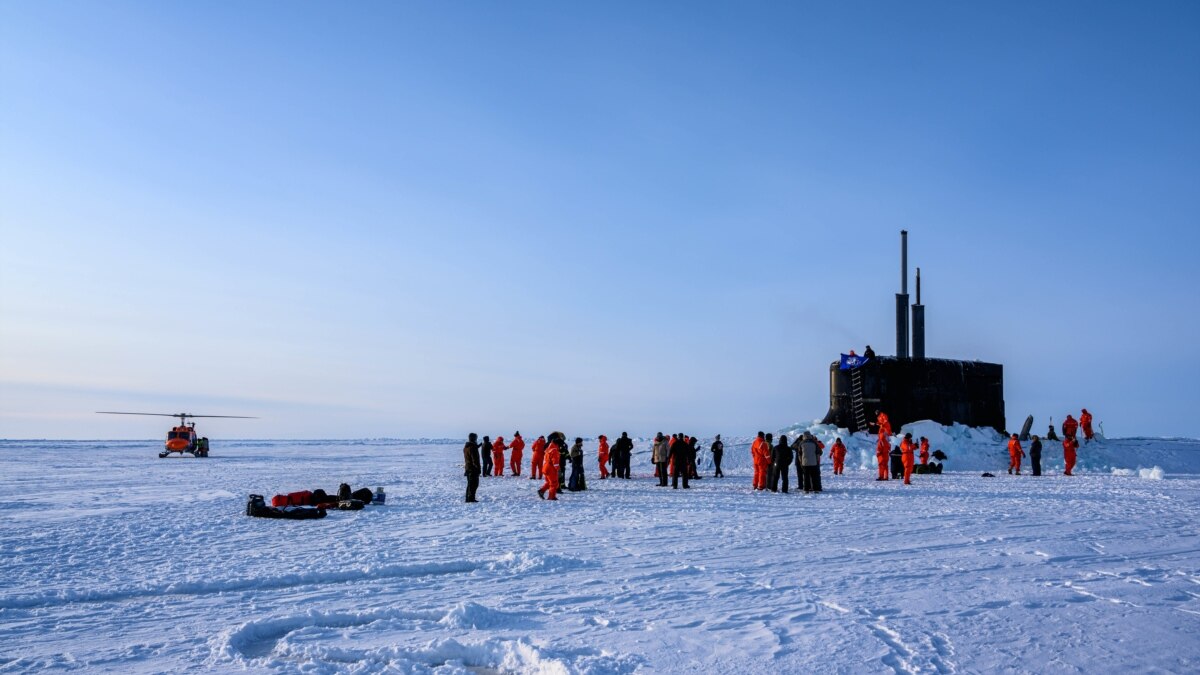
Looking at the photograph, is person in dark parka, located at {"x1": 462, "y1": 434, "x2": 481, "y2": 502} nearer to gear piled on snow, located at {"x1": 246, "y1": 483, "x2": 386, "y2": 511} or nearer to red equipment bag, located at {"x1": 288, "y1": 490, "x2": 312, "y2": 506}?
gear piled on snow, located at {"x1": 246, "y1": 483, "x2": 386, "y2": 511}

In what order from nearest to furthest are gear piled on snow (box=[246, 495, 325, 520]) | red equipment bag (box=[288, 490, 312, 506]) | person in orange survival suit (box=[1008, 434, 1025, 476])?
gear piled on snow (box=[246, 495, 325, 520])
red equipment bag (box=[288, 490, 312, 506])
person in orange survival suit (box=[1008, 434, 1025, 476])

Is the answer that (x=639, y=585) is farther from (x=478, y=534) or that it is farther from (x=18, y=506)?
(x=18, y=506)

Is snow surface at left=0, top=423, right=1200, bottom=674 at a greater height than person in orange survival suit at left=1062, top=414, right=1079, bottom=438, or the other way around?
person in orange survival suit at left=1062, top=414, right=1079, bottom=438

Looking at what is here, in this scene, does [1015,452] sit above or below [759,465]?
above

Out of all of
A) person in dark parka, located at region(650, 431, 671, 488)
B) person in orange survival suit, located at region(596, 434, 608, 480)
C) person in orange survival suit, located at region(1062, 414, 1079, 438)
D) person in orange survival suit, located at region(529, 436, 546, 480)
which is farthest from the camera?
person in orange survival suit, located at region(1062, 414, 1079, 438)

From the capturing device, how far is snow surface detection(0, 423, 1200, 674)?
17.1 ft

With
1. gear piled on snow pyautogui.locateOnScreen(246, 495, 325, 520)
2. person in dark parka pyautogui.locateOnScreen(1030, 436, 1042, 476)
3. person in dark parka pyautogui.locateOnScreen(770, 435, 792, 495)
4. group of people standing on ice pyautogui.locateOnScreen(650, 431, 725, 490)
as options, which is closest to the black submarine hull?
person in dark parka pyautogui.locateOnScreen(1030, 436, 1042, 476)

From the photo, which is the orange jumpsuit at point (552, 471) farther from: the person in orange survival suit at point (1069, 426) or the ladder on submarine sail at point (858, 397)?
the person in orange survival suit at point (1069, 426)

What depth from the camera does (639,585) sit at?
7305mm

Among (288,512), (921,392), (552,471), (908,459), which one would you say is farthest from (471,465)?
(921,392)

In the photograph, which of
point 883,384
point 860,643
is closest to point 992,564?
point 860,643

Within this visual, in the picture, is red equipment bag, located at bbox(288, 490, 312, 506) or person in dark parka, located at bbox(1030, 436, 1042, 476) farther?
person in dark parka, located at bbox(1030, 436, 1042, 476)

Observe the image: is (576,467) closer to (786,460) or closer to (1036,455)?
(786,460)

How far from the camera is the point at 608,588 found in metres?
7.19
